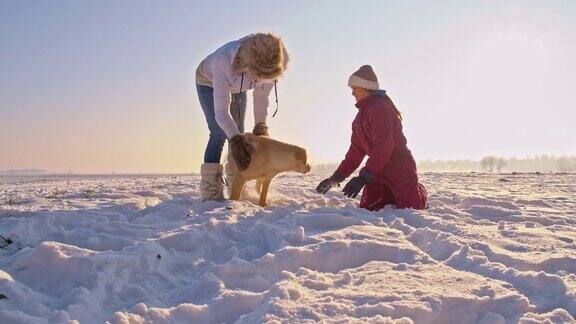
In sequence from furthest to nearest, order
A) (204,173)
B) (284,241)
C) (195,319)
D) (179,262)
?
(204,173), (284,241), (179,262), (195,319)

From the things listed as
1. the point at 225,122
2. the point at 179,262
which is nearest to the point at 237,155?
the point at 225,122

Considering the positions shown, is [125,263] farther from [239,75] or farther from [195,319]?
[239,75]

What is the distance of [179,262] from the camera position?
2.80m

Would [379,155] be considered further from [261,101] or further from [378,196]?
[261,101]

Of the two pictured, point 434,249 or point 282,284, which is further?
point 434,249

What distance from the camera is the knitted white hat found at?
17.3ft

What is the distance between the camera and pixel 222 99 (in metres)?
5.25

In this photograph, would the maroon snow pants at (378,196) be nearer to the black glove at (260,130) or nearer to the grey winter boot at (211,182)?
the black glove at (260,130)

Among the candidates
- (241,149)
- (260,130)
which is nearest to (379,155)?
(241,149)

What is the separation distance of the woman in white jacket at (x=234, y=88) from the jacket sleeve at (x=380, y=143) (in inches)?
47.2

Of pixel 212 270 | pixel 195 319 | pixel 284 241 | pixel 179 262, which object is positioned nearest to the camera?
pixel 195 319

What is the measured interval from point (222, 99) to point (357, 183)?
5.82 ft

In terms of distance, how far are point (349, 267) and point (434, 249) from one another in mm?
766

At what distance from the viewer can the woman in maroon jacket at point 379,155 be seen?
4.98 metres
